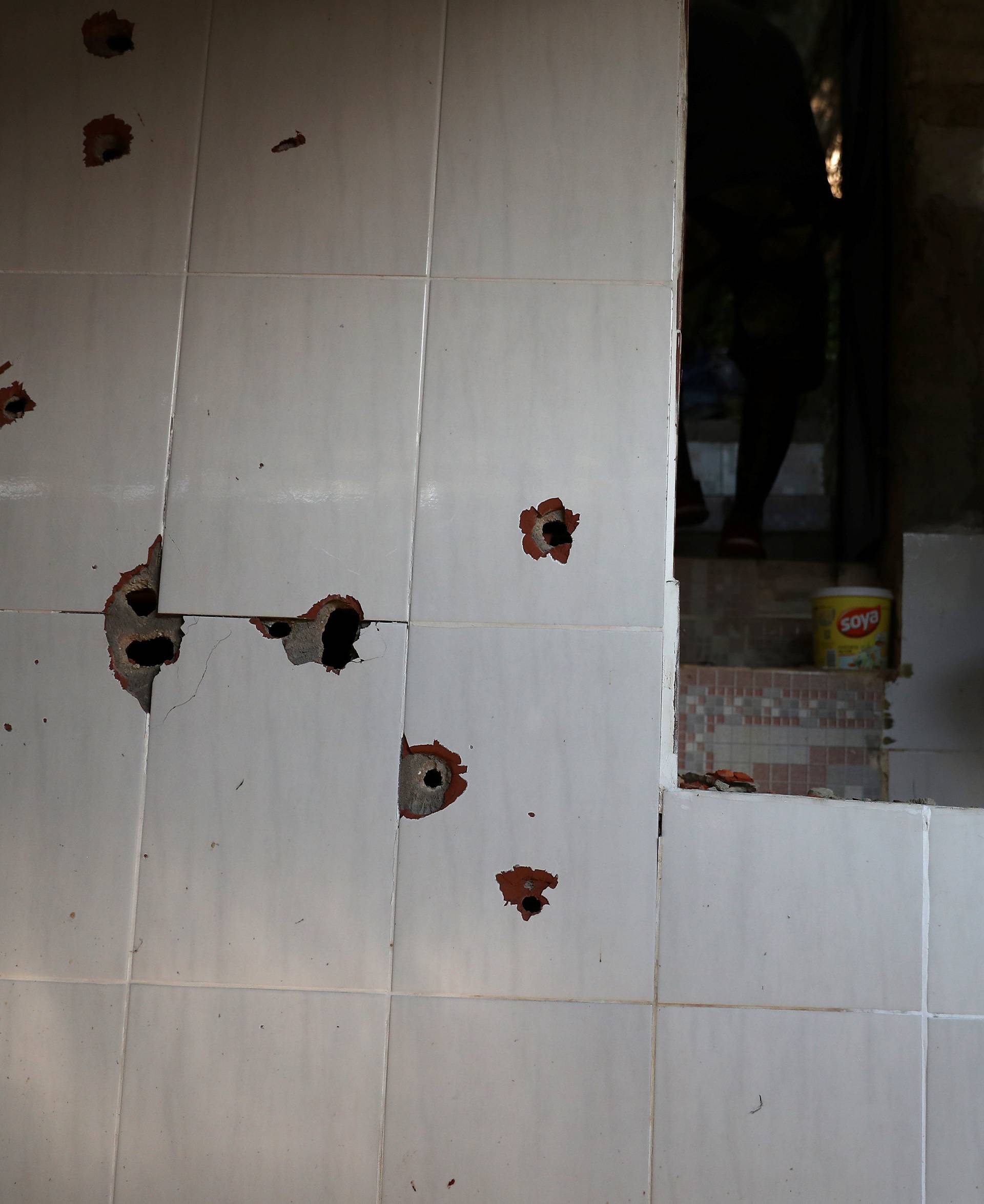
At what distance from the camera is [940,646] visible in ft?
8.64

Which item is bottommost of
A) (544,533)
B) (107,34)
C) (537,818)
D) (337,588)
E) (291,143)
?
(537,818)

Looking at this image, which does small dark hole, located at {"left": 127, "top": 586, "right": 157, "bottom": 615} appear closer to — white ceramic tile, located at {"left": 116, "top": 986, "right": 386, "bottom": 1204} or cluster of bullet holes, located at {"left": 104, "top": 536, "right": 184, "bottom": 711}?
Result: cluster of bullet holes, located at {"left": 104, "top": 536, "right": 184, "bottom": 711}

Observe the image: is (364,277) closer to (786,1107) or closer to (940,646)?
(786,1107)

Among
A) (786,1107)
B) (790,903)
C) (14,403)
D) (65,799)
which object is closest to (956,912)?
(790,903)

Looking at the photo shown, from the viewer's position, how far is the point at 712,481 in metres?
3.47

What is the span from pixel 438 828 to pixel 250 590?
463mm

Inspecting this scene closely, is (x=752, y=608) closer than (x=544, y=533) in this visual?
No

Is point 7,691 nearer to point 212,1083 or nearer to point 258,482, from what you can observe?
point 258,482

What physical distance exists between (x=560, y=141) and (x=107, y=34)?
30.9 inches

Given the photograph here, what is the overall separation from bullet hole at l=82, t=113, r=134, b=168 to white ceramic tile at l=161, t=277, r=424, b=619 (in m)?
0.27

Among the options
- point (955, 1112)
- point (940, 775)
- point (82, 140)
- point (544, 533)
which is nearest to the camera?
point (955, 1112)

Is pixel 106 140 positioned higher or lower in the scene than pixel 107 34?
lower

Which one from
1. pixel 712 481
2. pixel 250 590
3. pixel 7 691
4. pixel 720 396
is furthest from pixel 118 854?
pixel 720 396

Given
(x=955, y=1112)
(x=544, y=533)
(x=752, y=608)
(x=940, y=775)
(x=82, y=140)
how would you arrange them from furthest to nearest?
(x=752, y=608) < (x=940, y=775) < (x=82, y=140) < (x=544, y=533) < (x=955, y=1112)
